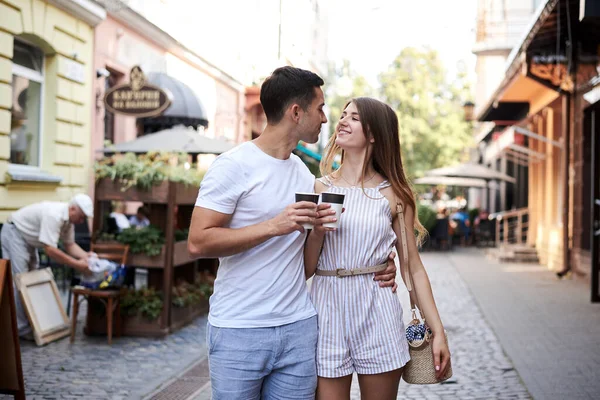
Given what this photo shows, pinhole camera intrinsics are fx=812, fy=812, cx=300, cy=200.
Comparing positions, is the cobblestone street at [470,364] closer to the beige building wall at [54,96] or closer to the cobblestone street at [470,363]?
the cobblestone street at [470,363]

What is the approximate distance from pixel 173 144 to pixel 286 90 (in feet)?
26.6

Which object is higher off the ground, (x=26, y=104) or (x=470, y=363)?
(x=26, y=104)

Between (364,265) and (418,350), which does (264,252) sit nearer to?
(364,265)

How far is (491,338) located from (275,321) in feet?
20.9

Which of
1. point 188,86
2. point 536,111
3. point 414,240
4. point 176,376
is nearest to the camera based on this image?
point 414,240

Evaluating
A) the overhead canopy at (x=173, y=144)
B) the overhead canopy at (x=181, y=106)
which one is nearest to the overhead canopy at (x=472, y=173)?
the overhead canopy at (x=181, y=106)

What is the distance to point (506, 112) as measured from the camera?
24625 mm

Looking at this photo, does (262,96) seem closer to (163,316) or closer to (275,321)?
(275,321)

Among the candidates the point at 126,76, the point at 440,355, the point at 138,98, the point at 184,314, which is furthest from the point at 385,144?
the point at 126,76

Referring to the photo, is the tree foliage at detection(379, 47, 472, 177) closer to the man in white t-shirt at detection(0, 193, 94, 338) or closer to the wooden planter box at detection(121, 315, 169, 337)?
the wooden planter box at detection(121, 315, 169, 337)

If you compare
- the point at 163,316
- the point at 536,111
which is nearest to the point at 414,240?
the point at 163,316

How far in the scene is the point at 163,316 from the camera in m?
8.68

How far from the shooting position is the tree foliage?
1704 inches

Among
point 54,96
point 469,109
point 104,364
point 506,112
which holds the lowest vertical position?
point 104,364
